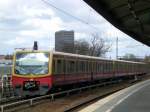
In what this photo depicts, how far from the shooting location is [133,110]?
20.2m

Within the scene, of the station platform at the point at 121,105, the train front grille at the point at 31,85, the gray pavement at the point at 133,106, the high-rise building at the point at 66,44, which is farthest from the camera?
the high-rise building at the point at 66,44

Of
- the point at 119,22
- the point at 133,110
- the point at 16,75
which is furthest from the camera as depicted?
the point at 119,22

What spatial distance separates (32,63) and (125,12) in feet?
21.6

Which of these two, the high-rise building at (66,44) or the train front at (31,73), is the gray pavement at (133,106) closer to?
the train front at (31,73)

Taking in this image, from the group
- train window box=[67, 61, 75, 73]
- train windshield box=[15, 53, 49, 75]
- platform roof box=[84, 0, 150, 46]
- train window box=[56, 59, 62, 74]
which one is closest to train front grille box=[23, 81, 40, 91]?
train windshield box=[15, 53, 49, 75]

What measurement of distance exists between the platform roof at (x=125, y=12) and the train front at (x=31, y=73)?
4.35 m

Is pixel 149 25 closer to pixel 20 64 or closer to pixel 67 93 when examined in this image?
pixel 67 93

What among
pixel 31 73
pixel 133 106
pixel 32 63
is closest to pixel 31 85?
pixel 31 73

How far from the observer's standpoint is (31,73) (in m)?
26.9

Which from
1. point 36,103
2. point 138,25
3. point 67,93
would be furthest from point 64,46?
point 36,103

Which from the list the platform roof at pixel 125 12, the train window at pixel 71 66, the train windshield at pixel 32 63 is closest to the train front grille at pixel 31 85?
the train windshield at pixel 32 63

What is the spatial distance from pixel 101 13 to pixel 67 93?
7.05 metres

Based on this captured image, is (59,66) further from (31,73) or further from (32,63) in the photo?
(31,73)

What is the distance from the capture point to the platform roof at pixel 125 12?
2417 centimetres
